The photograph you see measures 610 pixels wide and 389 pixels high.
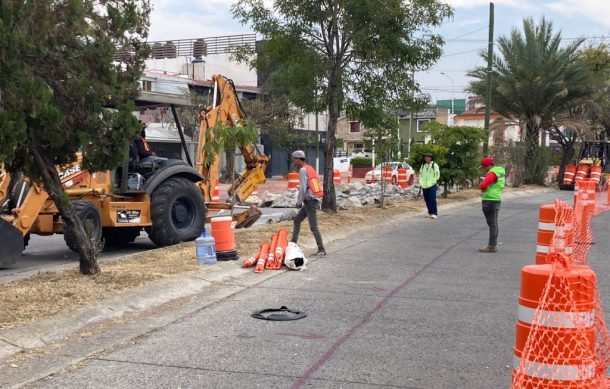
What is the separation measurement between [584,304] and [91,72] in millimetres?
5650

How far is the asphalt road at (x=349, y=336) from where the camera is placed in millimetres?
5246

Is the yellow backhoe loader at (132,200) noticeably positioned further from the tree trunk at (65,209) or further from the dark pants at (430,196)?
the dark pants at (430,196)

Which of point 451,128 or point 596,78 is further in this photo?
point 596,78

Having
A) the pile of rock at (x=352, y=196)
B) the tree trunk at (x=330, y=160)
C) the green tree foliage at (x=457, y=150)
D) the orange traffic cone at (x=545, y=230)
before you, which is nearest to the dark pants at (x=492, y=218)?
the orange traffic cone at (x=545, y=230)

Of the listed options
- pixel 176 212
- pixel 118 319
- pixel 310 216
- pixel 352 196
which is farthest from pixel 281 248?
pixel 352 196

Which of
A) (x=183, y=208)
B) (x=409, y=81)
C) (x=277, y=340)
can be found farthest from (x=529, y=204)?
(x=277, y=340)

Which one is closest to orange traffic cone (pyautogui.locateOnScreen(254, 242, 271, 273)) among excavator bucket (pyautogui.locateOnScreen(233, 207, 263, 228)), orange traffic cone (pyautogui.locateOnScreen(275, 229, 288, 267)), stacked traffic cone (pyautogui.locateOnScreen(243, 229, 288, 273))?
stacked traffic cone (pyautogui.locateOnScreen(243, 229, 288, 273))

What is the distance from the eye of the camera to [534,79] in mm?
32938

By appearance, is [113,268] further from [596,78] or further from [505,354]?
[596,78]

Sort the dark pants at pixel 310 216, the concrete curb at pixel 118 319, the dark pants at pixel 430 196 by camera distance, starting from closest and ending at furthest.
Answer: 1. the concrete curb at pixel 118 319
2. the dark pants at pixel 310 216
3. the dark pants at pixel 430 196

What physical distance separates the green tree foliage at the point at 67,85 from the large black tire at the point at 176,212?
366 centimetres

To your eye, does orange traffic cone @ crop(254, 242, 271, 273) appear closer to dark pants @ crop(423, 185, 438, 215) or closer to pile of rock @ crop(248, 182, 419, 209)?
dark pants @ crop(423, 185, 438, 215)

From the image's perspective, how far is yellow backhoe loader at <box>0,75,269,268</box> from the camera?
33.6 ft

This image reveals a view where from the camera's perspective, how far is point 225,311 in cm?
748
